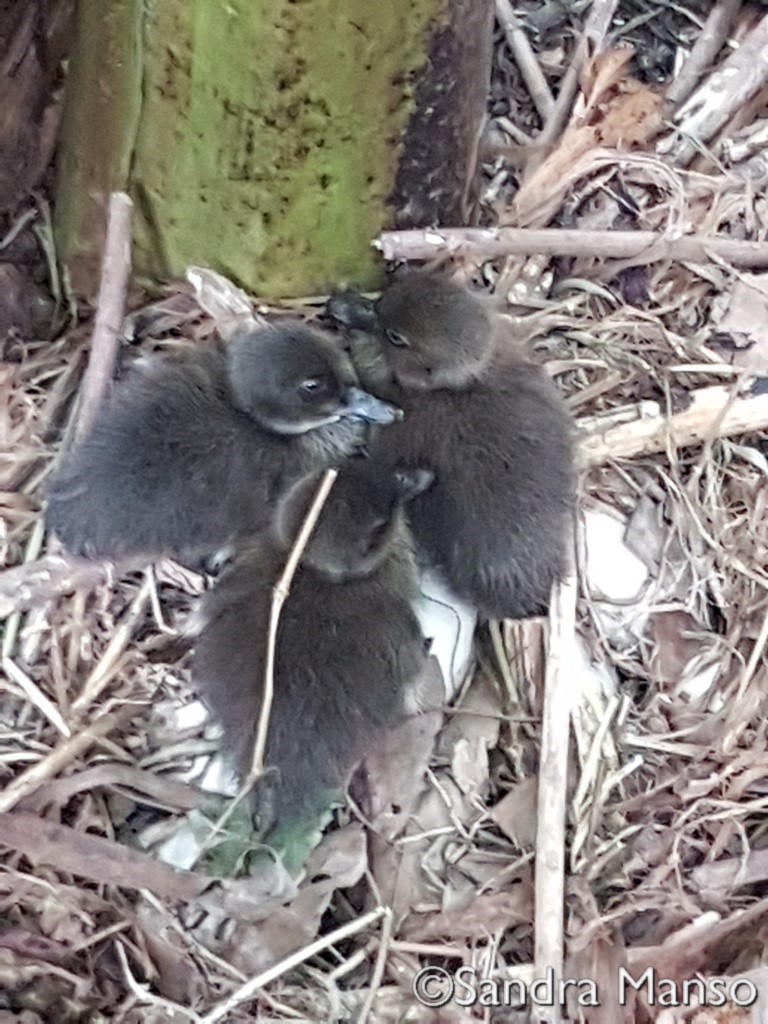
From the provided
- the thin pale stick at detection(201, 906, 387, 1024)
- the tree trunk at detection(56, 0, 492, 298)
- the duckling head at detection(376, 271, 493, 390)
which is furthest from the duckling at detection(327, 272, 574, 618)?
the thin pale stick at detection(201, 906, 387, 1024)

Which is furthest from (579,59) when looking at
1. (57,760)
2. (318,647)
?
(57,760)

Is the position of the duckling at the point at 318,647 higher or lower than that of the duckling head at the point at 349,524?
lower

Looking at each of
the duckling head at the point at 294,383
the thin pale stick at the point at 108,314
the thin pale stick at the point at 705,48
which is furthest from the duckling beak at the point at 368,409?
the thin pale stick at the point at 705,48

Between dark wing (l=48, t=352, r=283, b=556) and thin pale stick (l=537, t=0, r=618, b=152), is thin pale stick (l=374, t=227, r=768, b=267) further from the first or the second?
dark wing (l=48, t=352, r=283, b=556)

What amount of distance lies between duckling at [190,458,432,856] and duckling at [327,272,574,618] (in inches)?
3.4

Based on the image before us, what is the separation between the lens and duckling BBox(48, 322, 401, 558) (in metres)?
1.58

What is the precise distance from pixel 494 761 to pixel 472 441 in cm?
41

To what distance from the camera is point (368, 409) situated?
1680mm

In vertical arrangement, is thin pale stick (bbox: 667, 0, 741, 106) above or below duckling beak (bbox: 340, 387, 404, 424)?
above

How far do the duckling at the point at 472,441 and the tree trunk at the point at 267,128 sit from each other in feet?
0.38

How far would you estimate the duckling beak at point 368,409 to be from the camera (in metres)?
1.67

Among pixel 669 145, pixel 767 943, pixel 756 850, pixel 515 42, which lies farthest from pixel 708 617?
pixel 515 42

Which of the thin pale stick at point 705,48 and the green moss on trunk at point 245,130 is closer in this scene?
the green moss on trunk at point 245,130

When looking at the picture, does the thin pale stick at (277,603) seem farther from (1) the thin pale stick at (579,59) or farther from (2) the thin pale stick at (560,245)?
(1) the thin pale stick at (579,59)
